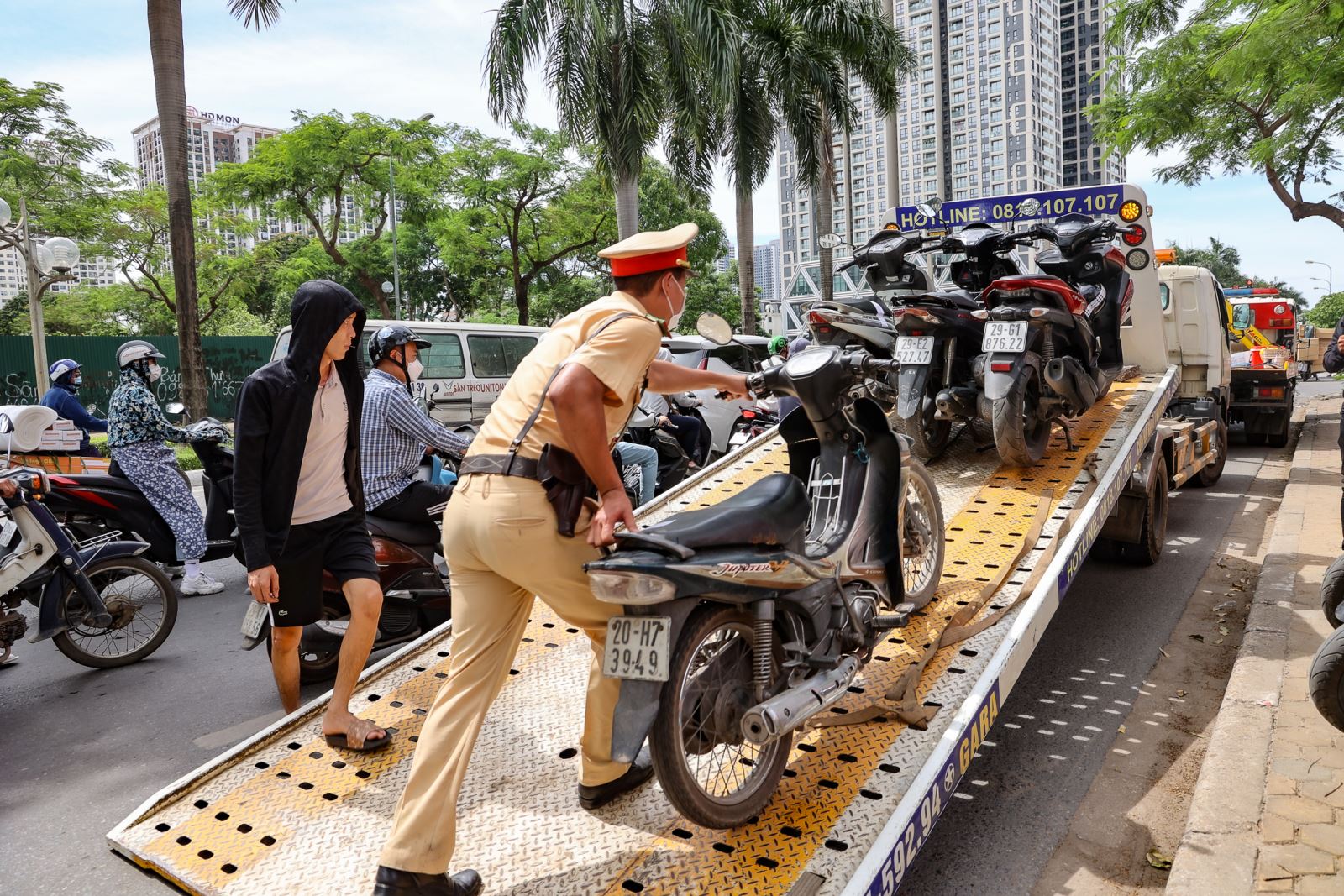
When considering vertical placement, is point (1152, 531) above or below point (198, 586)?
above

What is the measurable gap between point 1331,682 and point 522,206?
2634 cm

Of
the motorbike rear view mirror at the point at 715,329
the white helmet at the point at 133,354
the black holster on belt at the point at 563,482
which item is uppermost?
the white helmet at the point at 133,354

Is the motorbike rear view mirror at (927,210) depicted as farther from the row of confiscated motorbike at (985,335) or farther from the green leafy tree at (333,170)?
the green leafy tree at (333,170)

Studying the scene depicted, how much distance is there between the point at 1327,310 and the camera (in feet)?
185

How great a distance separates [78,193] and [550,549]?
23.0 m

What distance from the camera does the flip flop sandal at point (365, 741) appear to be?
3.27 m

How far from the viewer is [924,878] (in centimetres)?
297

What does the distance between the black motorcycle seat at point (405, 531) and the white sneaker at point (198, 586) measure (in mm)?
2663

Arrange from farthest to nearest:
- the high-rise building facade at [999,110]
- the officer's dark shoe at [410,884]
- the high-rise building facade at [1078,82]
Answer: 1. the high-rise building facade at [999,110]
2. the high-rise building facade at [1078,82]
3. the officer's dark shoe at [410,884]

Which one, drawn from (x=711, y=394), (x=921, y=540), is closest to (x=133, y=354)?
(x=921, y=540)

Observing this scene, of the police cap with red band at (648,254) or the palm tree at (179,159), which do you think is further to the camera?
the palm tree at (179,159)

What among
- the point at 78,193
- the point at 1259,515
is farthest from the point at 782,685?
the point at 78,193

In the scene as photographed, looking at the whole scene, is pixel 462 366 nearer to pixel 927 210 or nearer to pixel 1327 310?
pixel 927 210

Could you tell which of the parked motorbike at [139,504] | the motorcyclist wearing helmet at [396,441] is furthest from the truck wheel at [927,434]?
the parked motorbike at [139,504]
